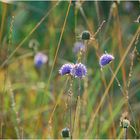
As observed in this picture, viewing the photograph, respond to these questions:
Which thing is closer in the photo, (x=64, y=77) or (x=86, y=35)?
(x=86, y=35)

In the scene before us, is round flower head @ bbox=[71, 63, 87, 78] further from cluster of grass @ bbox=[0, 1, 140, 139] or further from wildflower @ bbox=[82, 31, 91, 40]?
cluster of grass @ bbox=[0, 1, 140, 139]

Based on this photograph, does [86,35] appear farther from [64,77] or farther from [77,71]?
[64,77]

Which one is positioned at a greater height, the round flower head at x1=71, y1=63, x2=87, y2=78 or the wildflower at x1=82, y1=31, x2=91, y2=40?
the wildflower at x1=82, y1=31, x2=91, y2=40

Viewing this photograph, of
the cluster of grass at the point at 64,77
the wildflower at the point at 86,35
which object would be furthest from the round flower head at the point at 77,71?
the cluster of grass at the point at 64,77

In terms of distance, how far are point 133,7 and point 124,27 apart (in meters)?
0.31

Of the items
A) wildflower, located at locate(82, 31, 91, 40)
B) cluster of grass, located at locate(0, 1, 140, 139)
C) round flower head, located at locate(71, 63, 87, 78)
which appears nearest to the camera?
round flower head, located at locate(71, 63, 87, 78)

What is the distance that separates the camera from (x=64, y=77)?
3.30m

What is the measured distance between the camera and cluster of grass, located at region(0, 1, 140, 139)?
7.86 feet

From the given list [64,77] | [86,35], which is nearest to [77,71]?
[86,35]

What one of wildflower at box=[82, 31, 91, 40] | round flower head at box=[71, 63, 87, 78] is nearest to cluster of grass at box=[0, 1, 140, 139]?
wildflower at box=[82, 31, 91, 40]

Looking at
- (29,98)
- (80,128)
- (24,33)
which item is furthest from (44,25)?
(80,128)

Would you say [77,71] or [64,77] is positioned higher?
[64,77]

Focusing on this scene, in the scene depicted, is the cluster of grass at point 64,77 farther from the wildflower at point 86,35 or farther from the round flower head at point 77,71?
the round flower head at point 77,71

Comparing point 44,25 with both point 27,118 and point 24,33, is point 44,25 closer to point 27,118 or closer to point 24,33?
point 24,33
